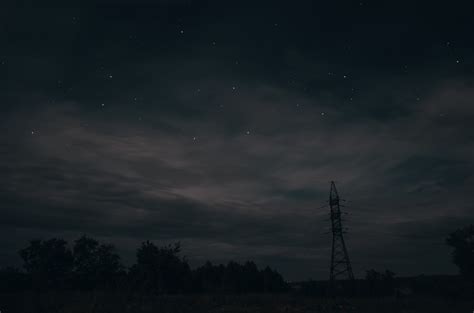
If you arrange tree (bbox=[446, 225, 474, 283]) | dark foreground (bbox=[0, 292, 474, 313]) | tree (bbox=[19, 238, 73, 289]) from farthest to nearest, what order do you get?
tree (bbox=[19, 238, 73, 289]) → tree (bbox=[446, 225, 474, 283]) → dark foreground (bbox=[0, 292, 474, 313])

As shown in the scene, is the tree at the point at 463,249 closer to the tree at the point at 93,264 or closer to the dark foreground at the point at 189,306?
the dark foreground at the point at 189,306

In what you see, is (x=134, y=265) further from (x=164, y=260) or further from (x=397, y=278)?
(x=397, y=278)

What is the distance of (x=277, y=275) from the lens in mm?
61375

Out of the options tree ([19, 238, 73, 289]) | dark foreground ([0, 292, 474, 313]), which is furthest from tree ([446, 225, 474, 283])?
tree ([19, 238, 73, 289])

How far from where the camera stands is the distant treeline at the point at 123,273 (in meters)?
50.1

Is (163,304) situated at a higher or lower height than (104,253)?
lower

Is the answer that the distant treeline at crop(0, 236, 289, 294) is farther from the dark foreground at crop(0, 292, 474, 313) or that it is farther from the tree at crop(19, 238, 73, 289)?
the dark foreground at crop(0, 292, 474, 313)

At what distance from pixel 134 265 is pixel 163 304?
1015 inches

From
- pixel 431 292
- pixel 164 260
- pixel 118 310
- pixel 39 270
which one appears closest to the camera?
pixel 118 310

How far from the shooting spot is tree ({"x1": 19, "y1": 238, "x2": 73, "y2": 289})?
63987mm

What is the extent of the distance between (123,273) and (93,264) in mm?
7362

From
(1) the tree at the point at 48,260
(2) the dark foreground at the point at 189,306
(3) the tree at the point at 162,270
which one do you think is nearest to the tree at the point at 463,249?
(2) the dark foreground at the point at 189,306

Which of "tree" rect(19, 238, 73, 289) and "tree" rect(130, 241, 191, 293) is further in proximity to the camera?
"tree" rect(19, 238, 73, 289)

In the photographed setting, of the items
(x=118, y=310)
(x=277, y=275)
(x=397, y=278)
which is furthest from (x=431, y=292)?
(x=118, y=310)
